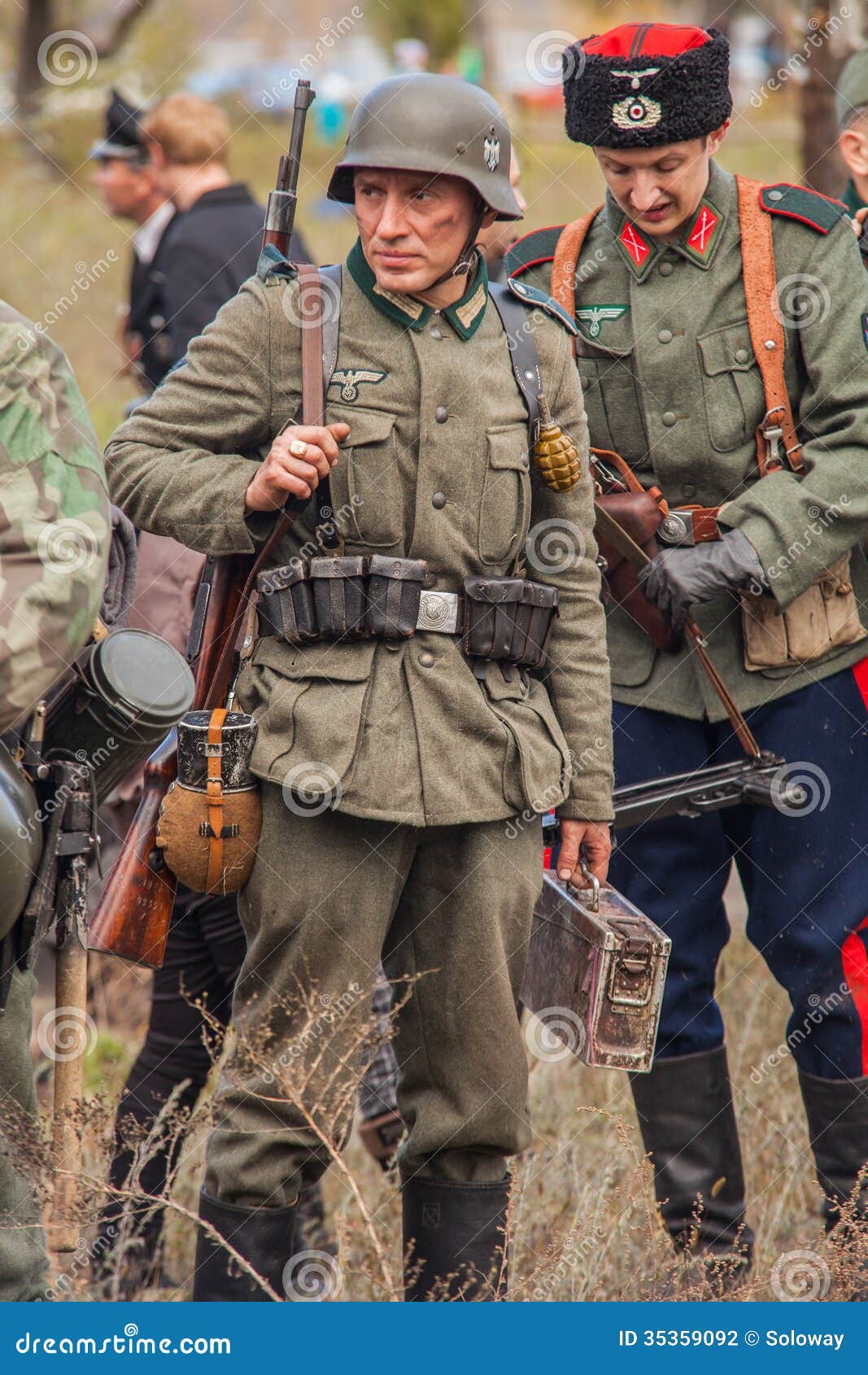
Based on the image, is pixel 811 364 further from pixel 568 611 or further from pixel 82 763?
pixel 82 763

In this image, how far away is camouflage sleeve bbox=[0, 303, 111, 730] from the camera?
2.21 m

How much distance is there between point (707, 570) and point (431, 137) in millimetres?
1062

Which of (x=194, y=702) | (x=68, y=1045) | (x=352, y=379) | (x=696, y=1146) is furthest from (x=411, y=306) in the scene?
(x=696, y=1146)

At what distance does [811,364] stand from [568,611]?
797 mm

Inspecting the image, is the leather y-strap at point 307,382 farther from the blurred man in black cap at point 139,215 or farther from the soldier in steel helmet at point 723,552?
the blurred man in black cap at point 139,215

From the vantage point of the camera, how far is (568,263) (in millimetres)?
3758

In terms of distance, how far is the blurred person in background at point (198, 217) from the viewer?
18.6 feet

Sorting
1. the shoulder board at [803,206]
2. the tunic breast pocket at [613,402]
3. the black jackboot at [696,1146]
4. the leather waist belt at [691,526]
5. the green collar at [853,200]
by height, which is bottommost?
the black jackboot at [696,1146]

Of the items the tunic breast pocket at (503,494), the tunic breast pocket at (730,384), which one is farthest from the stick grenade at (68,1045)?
the tunic breast pocket at (730,384)

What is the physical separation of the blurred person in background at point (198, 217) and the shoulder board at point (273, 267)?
2248mm

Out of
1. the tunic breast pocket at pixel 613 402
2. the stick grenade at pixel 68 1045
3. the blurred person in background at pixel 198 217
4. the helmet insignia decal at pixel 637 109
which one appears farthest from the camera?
the blurred person in background at pixel 198 217

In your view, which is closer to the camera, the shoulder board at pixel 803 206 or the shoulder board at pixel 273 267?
the shoulder board at pixel 273 267

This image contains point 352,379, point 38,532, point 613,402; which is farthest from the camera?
point 613,402

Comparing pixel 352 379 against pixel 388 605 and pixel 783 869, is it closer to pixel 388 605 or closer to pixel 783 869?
pixel 388 605
